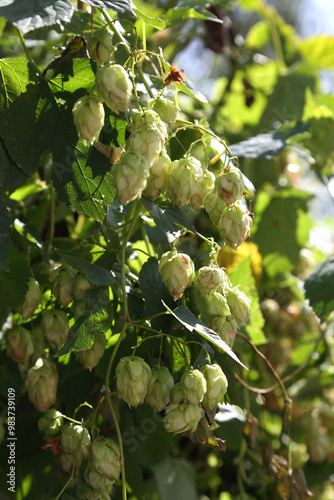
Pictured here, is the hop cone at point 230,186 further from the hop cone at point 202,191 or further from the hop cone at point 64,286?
the hop cone at point 64,286

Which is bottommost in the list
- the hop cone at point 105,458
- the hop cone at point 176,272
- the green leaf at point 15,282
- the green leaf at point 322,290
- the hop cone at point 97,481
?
the green leaf at point 322,290

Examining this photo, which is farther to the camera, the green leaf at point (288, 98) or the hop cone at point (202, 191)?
the green leaf at point (288, 98)

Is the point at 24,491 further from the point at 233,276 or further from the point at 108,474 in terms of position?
the point at 233,276

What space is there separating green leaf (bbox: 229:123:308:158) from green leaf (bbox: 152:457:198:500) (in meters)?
0.38

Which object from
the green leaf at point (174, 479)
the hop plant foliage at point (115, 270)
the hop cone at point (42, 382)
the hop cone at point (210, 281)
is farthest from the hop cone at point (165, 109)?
the green leaf at point (174, 479)

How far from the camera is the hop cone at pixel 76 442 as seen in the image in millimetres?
383

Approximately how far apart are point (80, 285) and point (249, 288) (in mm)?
239

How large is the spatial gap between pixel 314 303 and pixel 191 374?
280 millimetres

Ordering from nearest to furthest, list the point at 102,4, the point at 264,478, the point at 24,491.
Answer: the point at 102,4, the point at 24,491, the point at 264,478

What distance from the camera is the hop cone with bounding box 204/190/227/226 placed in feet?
1.24

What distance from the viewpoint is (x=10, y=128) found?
0.39 metres

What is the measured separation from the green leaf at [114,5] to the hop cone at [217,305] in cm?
20

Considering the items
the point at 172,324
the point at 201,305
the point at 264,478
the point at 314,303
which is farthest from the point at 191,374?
the point at 264,478

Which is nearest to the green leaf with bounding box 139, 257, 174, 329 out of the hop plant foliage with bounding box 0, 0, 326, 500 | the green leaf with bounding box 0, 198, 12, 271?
the hop plant foliage with bounding box 0, 0, 326, 500
